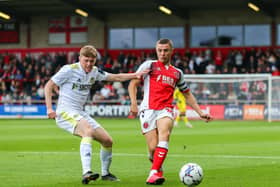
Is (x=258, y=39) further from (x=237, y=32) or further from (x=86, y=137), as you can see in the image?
(x=86, y=137)

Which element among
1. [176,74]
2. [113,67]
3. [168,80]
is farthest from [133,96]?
[113,67]

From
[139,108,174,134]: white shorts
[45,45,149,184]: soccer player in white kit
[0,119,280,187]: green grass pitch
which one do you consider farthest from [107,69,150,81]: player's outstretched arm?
[0,119,280,187]: green grass pitch

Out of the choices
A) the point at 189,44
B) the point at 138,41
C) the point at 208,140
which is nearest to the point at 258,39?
the point at 189,44

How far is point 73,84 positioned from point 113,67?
3220 cm

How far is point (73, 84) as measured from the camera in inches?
377

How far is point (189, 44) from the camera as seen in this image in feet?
144

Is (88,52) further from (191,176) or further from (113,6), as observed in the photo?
(113,6)

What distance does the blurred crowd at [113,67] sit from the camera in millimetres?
38562

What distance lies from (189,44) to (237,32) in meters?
3.19

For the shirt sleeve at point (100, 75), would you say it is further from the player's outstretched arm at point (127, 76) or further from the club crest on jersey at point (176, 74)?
the club crest on jersey at point (176, 74)

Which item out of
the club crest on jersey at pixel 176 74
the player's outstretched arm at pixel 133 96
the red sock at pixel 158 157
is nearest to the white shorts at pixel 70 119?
the player's outstretched arm at pixel 133 96

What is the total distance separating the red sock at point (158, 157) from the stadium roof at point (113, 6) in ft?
103

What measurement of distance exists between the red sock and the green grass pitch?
0.30m

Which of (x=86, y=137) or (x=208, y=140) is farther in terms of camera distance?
(x=208, y=140)
